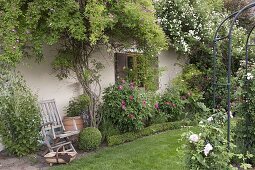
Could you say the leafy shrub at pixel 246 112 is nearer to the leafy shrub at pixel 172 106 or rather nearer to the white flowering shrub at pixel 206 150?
the white flowering shrub at pixel 206 150

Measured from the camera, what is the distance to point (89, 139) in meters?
5.47

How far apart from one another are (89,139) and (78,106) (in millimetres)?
1095

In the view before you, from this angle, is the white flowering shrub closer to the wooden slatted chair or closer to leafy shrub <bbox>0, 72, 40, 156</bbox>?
the wooden slatted chair

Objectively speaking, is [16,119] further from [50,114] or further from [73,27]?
[73,27]

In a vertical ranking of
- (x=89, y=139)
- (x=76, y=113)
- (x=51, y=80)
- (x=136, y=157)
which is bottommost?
(x=136, y=157)

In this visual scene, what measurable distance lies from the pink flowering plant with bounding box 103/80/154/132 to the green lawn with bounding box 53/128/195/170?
0.43 m

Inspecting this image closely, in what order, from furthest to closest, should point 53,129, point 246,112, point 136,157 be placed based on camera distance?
point 53,129
point 136,157
point 246,112

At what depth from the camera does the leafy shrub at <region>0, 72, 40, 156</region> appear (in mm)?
5098

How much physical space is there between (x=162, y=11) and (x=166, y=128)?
3256mm

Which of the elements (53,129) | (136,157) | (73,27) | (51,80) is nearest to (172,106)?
(136,157)

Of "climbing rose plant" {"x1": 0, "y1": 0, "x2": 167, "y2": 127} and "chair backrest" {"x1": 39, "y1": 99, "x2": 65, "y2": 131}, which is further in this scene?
"chair backrest" {"x1": 39, "y1": 99, "x2": 65, "y2": 131}

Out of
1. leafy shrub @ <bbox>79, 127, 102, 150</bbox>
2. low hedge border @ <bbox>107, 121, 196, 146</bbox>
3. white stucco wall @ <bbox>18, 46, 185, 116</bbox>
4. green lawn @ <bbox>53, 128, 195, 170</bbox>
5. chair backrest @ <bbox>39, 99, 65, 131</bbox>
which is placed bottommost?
green lawn @ <bbox>53, 128, 195, 170</bbox>

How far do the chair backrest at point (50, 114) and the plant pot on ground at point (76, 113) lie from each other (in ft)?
0.71

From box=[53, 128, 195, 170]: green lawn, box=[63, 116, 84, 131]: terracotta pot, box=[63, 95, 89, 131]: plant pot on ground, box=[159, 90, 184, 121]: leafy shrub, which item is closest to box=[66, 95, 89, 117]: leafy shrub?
box=[63, 95, 89, 131]: plant pot on ground
